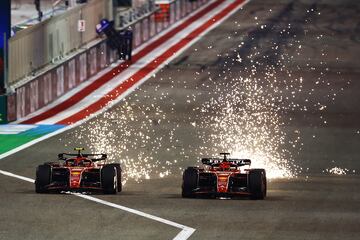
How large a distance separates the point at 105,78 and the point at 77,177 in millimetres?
25424

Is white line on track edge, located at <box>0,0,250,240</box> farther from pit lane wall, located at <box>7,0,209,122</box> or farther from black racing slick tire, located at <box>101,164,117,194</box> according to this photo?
pit lane wall, located at <box>7,0,209,122</box>

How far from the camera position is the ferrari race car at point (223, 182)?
33.5 meters

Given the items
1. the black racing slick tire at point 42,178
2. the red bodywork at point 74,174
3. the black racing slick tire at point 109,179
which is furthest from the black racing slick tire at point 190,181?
the black racing slick tire at point 42,178

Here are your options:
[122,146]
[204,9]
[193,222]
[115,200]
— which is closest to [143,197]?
[115,200]

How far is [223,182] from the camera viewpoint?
33562 millimetres

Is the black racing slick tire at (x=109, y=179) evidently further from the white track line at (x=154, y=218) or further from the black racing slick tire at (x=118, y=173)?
the white track line at (x=154, y=218)

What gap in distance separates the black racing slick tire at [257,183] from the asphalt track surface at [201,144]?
283 mm

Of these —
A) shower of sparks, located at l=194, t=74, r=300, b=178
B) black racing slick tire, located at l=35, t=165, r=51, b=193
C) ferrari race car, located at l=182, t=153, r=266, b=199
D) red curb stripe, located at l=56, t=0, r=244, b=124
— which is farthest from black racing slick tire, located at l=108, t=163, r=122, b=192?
red curb stripe, located at l=56, t=0, r=244, b=124

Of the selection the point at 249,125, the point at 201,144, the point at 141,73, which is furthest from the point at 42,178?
the point at 141,73

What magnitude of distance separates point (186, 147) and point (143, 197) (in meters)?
9.42

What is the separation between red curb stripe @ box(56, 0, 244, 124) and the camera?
51.4 metres

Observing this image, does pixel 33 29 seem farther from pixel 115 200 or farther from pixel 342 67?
pixel 115 200

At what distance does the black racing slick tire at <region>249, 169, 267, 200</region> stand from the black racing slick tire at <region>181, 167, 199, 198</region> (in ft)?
3.98

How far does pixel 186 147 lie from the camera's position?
144 ft
